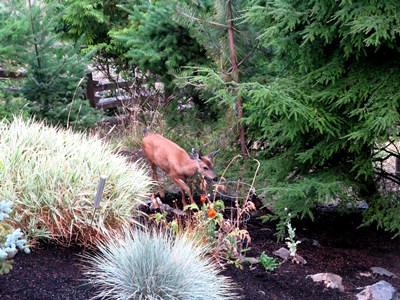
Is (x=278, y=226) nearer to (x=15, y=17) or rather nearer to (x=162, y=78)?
(x=162, y=78)

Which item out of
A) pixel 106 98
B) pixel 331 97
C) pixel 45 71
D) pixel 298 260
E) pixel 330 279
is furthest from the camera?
pixel 106 98

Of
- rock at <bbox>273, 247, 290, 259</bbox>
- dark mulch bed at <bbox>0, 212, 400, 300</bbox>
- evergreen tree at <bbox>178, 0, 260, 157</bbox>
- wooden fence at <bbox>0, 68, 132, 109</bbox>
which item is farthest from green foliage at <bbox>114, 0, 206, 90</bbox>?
wooden fence at <bbox>0, 68, 132, 109</bbox>

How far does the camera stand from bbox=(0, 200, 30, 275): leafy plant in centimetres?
401

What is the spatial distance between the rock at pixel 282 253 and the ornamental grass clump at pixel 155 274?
4.57 ft

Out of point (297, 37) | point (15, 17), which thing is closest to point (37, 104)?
point (15, 17)

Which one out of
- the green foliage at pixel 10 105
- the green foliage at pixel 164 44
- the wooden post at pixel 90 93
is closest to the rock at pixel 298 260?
the green foliage at pixel 164 44

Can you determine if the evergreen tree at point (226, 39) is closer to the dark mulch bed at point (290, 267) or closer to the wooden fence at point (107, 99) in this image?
the dark mulch bed at point (290, 267)

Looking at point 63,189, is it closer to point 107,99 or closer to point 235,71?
point 235,71

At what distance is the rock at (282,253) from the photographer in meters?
6.12

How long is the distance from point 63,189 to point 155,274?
55.5 inches

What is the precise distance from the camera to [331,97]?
6.16m

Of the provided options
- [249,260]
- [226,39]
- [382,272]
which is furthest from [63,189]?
[382,272]

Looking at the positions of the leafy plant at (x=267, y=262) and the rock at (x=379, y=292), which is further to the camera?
the leafy plant at (x=267, y=262)

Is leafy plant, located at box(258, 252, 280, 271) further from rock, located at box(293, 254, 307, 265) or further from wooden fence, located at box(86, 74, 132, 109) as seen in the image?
wooden fence, located at box(86, 74, 132, 109)
